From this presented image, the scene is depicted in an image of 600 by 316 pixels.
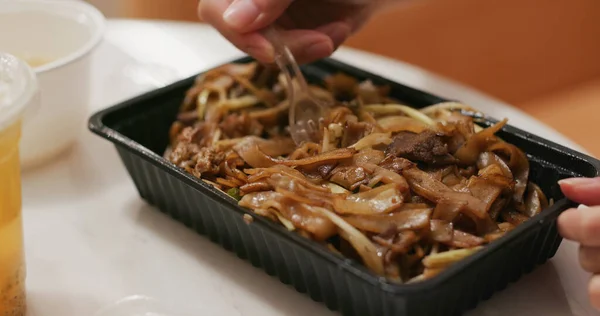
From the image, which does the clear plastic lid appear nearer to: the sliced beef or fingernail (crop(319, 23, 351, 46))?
the sliced beef

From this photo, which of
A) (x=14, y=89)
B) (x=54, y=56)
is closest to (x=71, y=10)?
(x=54, y=56)

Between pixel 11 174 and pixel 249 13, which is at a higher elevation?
pixel 249 13

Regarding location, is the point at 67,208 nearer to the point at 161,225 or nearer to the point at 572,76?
the point at 161,225

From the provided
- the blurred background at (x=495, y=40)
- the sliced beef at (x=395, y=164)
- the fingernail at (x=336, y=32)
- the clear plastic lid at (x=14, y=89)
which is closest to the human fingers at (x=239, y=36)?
the fingernail at (x=336, y=32)

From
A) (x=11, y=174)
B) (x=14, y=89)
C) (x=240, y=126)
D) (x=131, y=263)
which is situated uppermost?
(x=14, y=89)

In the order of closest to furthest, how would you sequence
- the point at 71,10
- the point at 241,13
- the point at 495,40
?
the point at 241,13 < the point at 71,10 < the point at 495,40

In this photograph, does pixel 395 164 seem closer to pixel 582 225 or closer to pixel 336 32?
pixel 582 225

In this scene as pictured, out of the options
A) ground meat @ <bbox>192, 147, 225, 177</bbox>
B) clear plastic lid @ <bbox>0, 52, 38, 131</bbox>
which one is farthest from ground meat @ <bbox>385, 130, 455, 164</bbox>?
clear plastic lid @ <bbox>0, 52, 38, 131</bbox>
